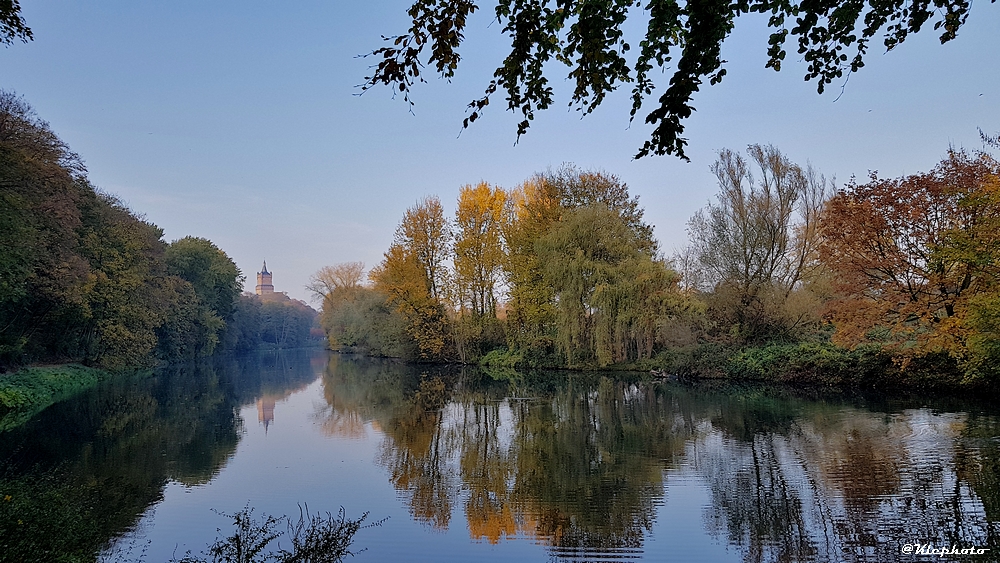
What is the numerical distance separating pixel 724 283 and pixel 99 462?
2049cm

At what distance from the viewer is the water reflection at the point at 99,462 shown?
15.8 feet

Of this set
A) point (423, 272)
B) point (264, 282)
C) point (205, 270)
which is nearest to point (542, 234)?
point (423, 272)

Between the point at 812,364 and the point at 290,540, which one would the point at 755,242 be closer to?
the point at 812,364

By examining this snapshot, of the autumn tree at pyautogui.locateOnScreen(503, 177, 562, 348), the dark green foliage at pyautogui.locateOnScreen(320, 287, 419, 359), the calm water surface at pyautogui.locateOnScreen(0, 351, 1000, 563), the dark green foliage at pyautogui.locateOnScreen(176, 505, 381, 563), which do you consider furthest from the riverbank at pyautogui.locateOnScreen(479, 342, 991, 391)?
the dark green foliage at pyautogui.locateOnScreen(176, 505, 381, 563)

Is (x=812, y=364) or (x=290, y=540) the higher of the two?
(x=812, y=364)

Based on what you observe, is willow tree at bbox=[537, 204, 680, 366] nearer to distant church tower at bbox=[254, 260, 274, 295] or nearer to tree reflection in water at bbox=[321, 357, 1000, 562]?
tree reflection in water at bbox=[321, 357, 1000, 562]

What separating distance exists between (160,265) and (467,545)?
33.3 metres

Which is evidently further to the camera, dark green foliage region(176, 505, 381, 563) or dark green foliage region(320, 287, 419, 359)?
dark green foliage region(320, 287, 419, 359)

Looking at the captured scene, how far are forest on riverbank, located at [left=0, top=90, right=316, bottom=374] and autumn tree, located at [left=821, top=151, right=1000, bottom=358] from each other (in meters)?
21.7

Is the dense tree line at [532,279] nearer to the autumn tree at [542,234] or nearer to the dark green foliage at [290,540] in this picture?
the autumn tree at [542,234]

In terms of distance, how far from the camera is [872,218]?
1318 centimetres

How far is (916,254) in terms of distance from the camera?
1304 cm

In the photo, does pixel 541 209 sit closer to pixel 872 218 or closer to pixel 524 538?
pixel 872 218

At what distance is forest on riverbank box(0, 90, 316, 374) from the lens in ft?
54.5
